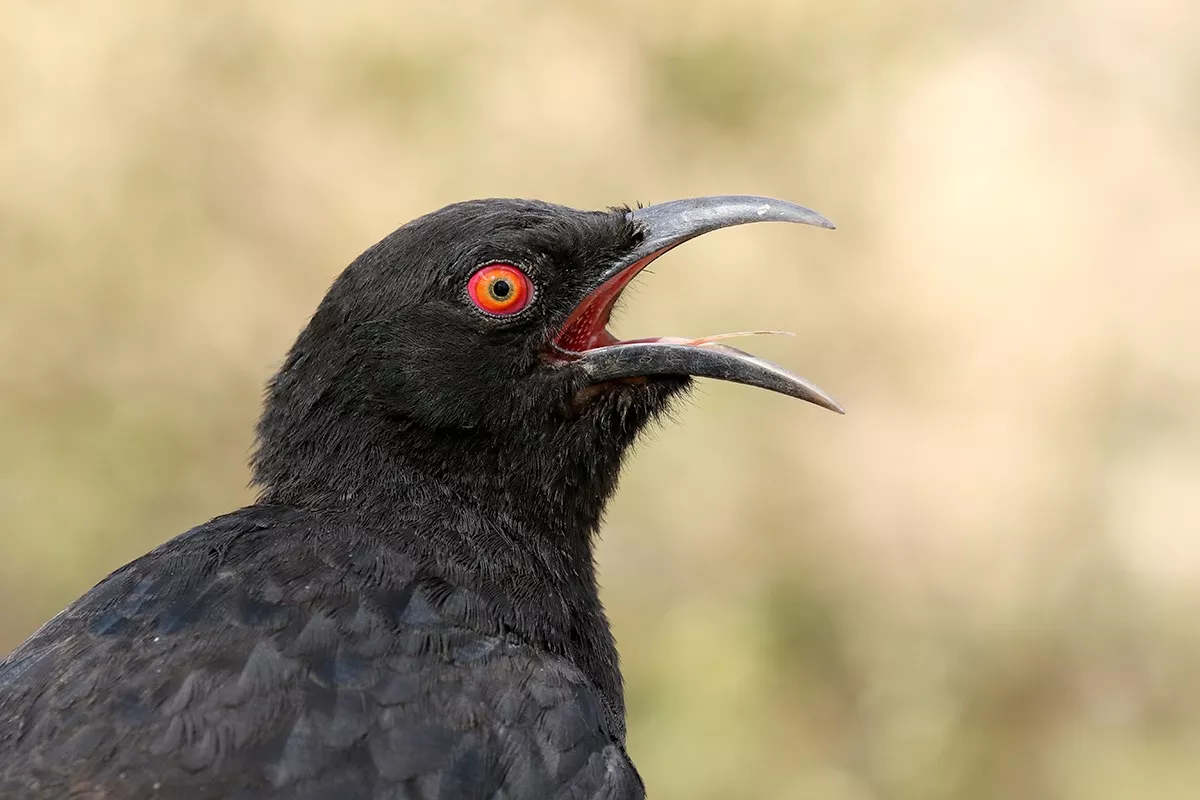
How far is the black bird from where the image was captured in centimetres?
368

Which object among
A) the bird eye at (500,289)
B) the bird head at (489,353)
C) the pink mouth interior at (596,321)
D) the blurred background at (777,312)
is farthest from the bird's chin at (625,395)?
the blurred background at (777,312)

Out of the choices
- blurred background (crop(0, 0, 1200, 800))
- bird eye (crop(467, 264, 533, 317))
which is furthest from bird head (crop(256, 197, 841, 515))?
blurred background (crop(0, 0, 1200, 800))

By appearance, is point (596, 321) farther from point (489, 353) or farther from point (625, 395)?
point (489, 353)

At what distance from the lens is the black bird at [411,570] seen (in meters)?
3.68

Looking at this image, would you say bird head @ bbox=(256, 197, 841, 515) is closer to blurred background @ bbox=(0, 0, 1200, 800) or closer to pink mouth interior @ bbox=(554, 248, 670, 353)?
pink mouth interior @ bbox=(554, 248, 670, 353)

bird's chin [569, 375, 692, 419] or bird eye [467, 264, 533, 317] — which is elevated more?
bird eye [467, 264, 533, 317]

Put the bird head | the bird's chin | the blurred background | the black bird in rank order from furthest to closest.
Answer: the blurred background
the bird's chin
the bird head
the black bird

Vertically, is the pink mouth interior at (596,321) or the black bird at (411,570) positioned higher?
the pink mouth interior at (596,321)

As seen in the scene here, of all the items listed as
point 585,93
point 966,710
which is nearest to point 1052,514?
point 966,710

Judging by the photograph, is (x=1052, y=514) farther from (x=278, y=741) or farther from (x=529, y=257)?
(x=278, y=741)

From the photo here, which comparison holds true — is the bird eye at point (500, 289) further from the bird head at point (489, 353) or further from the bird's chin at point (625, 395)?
the bird's chin at point (625, 395)

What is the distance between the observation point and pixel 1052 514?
9797 millimetres

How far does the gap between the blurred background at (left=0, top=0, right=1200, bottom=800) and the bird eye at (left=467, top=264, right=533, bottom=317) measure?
14.8 feet

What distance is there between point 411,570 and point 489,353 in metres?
0.86
